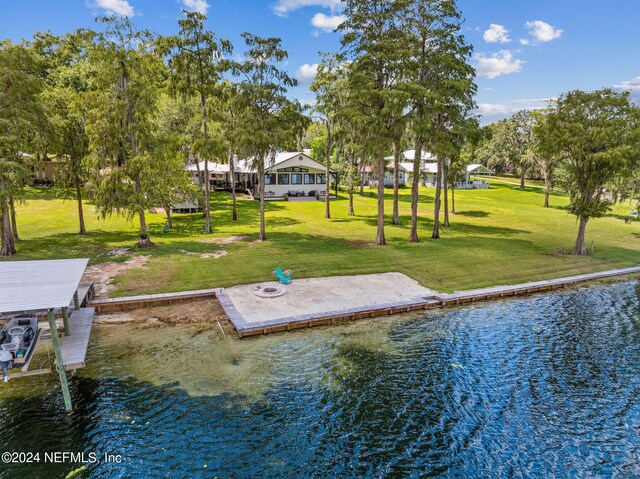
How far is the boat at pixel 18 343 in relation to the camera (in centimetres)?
862

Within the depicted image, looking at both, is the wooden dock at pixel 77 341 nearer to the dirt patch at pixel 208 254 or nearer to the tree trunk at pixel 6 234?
the dirt patch at pixel 208 254

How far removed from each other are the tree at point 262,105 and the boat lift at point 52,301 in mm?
12293

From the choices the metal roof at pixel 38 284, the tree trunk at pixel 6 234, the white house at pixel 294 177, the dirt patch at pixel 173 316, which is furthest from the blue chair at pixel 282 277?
the white house at pixel 294 177

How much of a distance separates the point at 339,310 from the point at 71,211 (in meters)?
27.4

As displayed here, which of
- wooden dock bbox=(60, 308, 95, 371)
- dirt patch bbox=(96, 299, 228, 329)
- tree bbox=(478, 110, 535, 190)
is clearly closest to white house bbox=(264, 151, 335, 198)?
dirt patch bbox=(96, 299, 228, 329)

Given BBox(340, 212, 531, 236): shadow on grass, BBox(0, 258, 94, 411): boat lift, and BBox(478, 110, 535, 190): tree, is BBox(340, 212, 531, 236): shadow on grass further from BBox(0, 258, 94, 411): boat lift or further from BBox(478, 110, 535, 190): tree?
BBox(478, 110, 535, 190): tree

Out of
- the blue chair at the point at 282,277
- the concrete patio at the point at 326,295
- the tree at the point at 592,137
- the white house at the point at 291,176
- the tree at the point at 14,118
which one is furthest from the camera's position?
the white house at the point at 291,176

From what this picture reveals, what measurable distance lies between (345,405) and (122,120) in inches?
709

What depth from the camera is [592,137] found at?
64.8 ft

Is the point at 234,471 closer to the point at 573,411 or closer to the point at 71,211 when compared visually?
the point at 573,411

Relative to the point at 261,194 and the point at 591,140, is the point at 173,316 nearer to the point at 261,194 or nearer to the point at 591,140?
the point at 261,194

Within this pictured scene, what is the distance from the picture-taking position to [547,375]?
1057 cm

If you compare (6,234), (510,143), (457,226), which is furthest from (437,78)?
(510,143)

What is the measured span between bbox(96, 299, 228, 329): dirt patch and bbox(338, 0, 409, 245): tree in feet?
39.8
